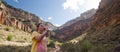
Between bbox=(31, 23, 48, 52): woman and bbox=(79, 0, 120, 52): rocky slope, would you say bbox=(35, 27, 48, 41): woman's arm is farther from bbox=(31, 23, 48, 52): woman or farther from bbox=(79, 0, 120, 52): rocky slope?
Answer: bbox=(79, 0, 120, 52): rocky slope

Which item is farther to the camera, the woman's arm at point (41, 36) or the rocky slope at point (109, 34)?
the rocky slope at point (109, 34)

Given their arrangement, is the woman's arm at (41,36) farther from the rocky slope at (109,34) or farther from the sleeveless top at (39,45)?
the rocky slope at (109,34)

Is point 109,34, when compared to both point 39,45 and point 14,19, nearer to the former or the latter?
point 39,45

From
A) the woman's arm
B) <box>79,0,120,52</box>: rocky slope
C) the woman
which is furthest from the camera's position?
<box>79,0,120,52</box>: rocky slope

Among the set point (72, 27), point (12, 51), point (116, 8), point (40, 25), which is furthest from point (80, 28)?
point (40, 25)

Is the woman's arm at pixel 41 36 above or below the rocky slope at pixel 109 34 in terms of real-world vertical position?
below

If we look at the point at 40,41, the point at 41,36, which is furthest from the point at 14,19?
the point at 41,36

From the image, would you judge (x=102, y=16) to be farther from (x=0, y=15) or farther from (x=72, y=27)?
(x=72, y=27)

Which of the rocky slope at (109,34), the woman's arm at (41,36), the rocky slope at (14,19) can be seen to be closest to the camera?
the woman's arm at (41,36)

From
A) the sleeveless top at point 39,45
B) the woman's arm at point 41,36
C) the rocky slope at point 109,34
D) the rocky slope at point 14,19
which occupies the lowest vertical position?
the sleeveless top at point 39,45

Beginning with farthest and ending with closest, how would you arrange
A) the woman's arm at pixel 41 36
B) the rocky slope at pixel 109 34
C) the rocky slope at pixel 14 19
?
the rocky slope at pixel 14 19 → the rocky slope at pixel 109 34 → the woman's arm at pixel 41 36

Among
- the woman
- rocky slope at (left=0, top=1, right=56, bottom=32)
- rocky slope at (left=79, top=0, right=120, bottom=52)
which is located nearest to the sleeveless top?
the woman

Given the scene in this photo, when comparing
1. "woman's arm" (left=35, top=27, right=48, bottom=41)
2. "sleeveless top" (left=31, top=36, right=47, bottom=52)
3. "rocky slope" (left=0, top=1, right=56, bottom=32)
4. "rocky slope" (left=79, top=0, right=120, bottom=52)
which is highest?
"rocky slope" (left=0, top=1, right=56, bottom=32)

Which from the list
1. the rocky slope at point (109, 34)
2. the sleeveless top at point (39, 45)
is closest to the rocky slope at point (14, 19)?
the rocky slope at point (109, 34)
